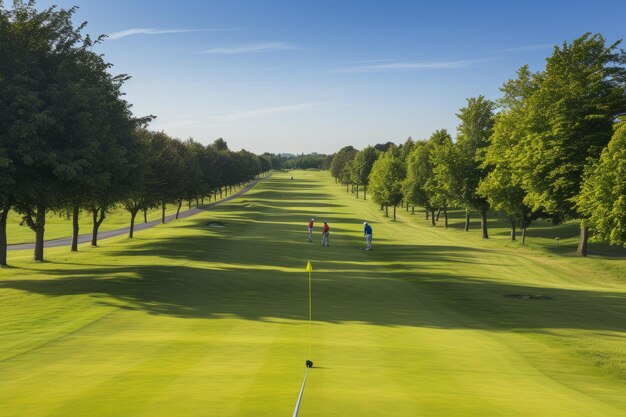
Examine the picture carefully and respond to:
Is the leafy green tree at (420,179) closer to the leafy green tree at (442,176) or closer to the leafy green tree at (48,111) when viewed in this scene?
the leafy green tree at (442,176)

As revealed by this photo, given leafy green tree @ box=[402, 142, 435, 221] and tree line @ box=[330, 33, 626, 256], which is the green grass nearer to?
tree line @ box=[330, 33, 626, 256]

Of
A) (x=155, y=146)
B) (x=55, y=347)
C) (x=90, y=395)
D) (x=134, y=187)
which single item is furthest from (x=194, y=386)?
(x=155, y=146)

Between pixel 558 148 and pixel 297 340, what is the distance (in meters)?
35.4

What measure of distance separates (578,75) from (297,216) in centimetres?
4901

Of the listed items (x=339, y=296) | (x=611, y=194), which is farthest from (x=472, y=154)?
(x=339, y=296)

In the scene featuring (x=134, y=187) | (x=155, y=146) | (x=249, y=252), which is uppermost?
(x=155, y=146)

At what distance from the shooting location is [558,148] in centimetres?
4144

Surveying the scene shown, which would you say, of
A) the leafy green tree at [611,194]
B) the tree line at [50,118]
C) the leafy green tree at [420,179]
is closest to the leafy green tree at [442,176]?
the leafy green tree at [420,179]

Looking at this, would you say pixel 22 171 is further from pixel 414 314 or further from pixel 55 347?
pixel 414 314

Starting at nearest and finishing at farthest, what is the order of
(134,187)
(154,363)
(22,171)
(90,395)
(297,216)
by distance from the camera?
(90,395), (154,363), (22,171), (134,187), (297,216)

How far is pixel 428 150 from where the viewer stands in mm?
76000

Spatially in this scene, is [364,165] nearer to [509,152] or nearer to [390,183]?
[390,183]

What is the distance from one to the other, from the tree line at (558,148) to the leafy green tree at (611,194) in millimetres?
63

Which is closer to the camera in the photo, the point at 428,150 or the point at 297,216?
the point at 428,150
